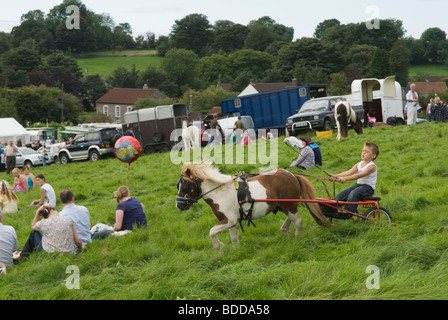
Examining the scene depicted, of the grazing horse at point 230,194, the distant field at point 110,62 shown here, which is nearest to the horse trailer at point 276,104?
the grazing horse at point 230,194

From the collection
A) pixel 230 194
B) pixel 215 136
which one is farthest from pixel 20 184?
pixel 230 194

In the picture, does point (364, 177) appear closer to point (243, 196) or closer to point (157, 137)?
point (243, 196)

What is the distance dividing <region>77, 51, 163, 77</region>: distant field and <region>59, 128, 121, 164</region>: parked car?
91.9 metres

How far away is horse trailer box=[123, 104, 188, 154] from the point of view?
29453 millimetres

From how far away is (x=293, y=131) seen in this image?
2564 centimetres

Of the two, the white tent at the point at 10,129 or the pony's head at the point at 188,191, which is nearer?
the pony's head at the point at 188,191

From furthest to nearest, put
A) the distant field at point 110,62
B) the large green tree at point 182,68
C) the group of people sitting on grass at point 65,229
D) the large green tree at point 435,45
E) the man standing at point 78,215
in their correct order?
1. the distant field at point 110,62
2. the large green tree at point 435,45
3. the large green tree at point 182,68
4. the man standing at point 78,215
5. the group of people sitting on grass at point 65,229

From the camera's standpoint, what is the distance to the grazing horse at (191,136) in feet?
85.8

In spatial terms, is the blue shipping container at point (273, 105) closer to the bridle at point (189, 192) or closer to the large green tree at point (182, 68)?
the bridle at point (189, 192)

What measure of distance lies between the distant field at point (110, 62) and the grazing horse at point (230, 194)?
115 metres

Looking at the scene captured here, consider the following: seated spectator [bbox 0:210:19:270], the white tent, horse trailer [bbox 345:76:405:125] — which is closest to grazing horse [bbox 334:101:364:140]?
horse trailer [bbox 345:76:405:125]

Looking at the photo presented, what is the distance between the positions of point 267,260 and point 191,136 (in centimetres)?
1894
